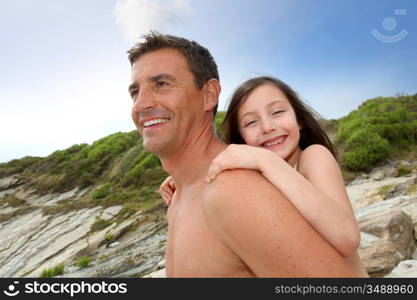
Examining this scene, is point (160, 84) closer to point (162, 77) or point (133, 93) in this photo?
point (162, 77)

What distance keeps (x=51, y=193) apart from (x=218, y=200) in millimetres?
22939

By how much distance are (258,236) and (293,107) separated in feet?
6.14

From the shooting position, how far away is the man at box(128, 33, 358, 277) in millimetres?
1612

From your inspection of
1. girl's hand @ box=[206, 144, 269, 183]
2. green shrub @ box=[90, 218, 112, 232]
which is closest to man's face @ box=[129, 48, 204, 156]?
girl's hand @ box=[206, 144, 269, 183]

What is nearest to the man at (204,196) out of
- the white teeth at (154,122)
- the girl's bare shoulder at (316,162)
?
the white teeth at (154,122)

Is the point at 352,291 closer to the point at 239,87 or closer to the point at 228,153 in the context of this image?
the point at 228,153

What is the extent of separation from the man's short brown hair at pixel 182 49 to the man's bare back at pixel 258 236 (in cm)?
126

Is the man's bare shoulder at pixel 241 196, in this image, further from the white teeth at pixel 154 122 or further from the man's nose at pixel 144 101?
the man's nose at pixel 144 101

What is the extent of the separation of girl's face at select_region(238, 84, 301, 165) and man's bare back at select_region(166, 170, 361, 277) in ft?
3.53

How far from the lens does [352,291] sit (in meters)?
2.02

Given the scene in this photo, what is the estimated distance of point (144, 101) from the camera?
8.75 ft

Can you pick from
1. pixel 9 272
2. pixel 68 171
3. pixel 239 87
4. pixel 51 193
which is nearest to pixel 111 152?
pixel 68 171

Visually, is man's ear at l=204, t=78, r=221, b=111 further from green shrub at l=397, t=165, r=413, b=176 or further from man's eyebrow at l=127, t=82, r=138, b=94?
green shrub at l=397, t=165, r=413, b=176

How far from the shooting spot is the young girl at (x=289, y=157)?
176 centimetres
